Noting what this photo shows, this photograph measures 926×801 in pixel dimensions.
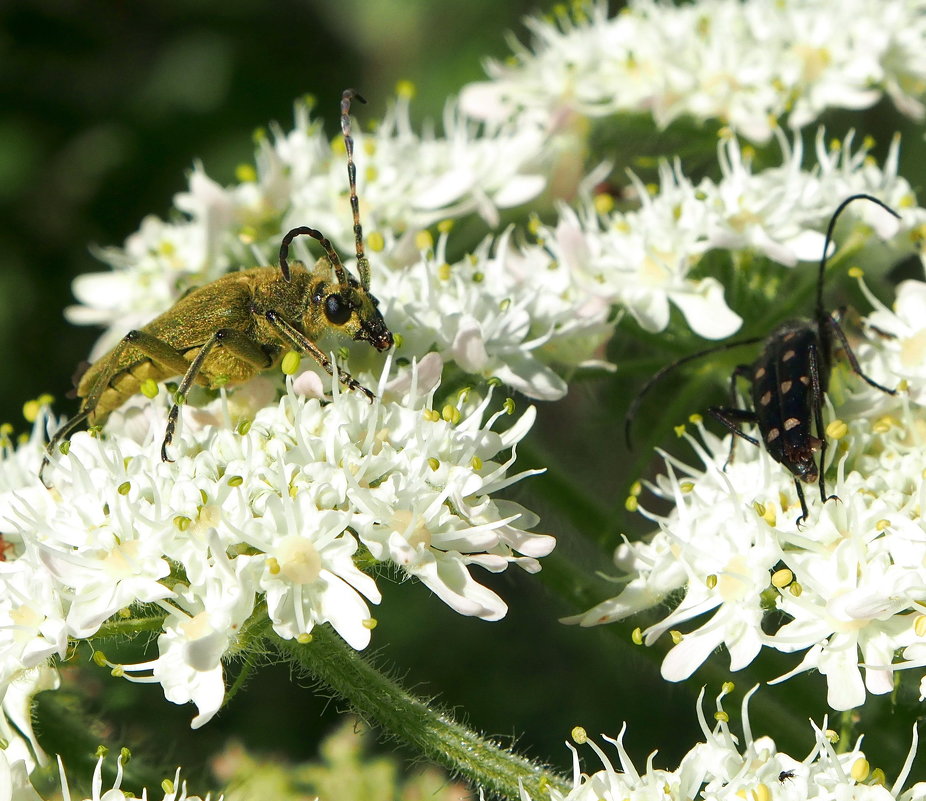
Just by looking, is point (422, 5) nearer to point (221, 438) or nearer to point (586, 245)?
point (586, 245)

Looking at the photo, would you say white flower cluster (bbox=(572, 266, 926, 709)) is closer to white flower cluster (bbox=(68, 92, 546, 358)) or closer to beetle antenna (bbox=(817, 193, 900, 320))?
beetle antenna (bbox=(817, 193, 900, 320))

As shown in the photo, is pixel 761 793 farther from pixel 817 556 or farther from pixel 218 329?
pixel 218 329

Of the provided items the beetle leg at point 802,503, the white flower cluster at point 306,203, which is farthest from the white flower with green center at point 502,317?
the beetle leg at point 802,503

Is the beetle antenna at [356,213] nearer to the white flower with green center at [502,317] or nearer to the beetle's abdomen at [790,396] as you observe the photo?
the white flower with green center at [502,317]

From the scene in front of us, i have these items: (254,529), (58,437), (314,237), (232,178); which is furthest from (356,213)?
(232,178)

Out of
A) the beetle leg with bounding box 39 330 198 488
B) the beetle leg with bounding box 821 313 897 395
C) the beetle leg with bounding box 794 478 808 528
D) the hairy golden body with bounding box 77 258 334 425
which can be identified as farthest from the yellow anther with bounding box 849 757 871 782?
the beetle leg with bounding box 39 330 198 488

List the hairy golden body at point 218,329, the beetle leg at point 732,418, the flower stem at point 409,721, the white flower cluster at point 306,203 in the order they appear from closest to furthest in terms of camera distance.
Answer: the flower stem at point 409,721 → the beetle leg at point 732,418 → the hairy golden body at point 218,329 → the white flower cluster at point 306,203
